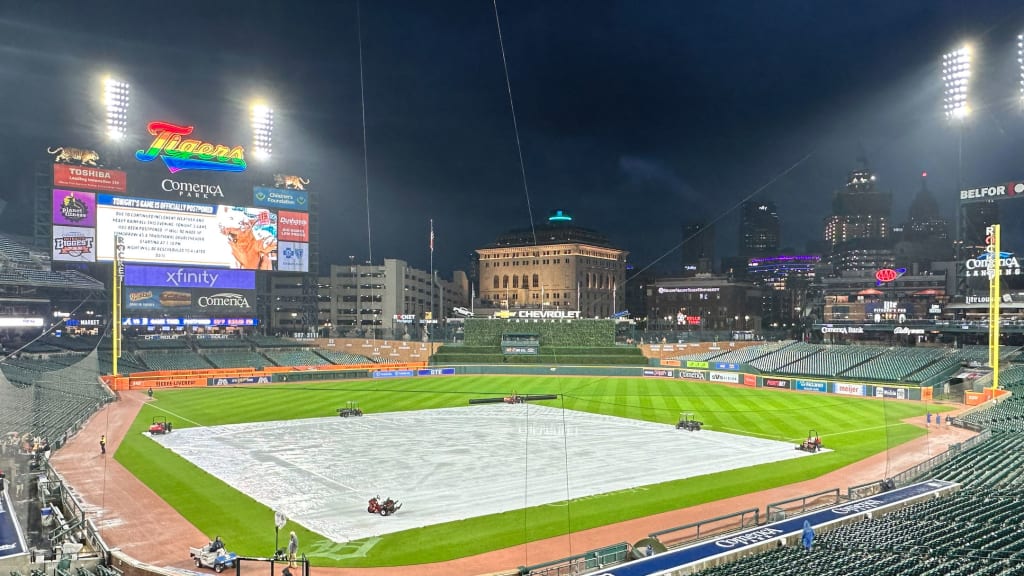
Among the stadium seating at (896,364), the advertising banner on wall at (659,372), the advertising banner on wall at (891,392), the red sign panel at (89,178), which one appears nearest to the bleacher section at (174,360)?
the red sign panel at (89,178)

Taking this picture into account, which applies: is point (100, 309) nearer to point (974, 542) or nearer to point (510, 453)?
point (510, 453)

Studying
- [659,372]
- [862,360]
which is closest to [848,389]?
[862,360]

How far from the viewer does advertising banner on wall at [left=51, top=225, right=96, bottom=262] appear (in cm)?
5541

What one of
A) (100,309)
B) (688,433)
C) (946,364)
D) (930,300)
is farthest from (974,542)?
(100,309)

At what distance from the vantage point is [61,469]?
25141 mm

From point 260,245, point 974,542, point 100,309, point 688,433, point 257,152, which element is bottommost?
point 688,433

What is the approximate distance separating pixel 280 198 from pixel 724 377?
158ft

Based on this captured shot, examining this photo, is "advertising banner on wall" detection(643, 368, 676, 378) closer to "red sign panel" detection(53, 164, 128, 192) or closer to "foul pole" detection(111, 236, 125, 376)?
"foul pole" detection(111, 236, 125, 376)

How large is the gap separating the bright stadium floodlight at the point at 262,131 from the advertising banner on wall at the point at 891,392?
61.6 metres

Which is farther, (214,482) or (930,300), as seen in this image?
(930,300)

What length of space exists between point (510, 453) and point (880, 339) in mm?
59669

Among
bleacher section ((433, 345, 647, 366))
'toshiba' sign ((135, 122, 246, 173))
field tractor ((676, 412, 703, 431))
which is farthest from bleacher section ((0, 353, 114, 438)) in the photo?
bleacher section ((433, 345, 647, 366))

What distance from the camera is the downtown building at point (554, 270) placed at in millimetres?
148125

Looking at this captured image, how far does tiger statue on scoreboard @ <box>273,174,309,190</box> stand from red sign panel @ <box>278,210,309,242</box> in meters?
2.87
